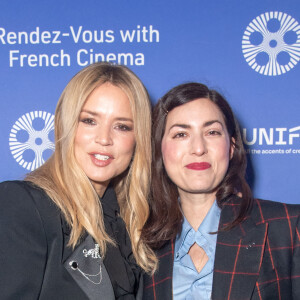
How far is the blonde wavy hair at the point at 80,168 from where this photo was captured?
1640mm

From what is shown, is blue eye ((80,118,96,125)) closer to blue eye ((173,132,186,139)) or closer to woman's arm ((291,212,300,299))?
blue eye ((173,132,186,139))

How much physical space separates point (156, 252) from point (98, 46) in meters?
1.16

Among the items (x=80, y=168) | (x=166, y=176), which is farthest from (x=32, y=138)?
(x=166, y=176)

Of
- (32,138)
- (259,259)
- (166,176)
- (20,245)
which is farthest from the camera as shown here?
(32,138)

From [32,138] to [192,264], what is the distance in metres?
1.17

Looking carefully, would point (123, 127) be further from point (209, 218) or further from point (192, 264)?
point (192, 264)

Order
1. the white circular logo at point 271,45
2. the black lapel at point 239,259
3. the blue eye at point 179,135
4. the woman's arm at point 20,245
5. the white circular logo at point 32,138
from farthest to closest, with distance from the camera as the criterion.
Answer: the white circular logo at point 32,138 → the white circular logo at point 271,45 → the blue eye at point 179,135 → the black lapel at point 239,259 → the woman's arm at point 20,245

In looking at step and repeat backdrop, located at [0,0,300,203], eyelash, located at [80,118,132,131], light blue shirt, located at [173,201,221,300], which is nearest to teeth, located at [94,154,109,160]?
eyelash, located at [80,118,132,131]

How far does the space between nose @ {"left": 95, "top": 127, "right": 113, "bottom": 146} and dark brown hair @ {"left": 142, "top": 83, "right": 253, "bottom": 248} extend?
0.28 metres

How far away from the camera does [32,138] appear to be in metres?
2.33

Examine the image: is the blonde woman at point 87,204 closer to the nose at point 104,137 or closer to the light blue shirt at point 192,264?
the nose at point 104,137

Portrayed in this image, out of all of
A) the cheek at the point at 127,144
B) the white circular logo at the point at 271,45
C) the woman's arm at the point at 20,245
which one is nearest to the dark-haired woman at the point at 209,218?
the cheek at the point at 127,144

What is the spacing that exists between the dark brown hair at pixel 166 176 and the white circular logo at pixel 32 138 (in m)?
0.68

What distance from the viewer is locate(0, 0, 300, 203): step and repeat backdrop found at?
220 cm
